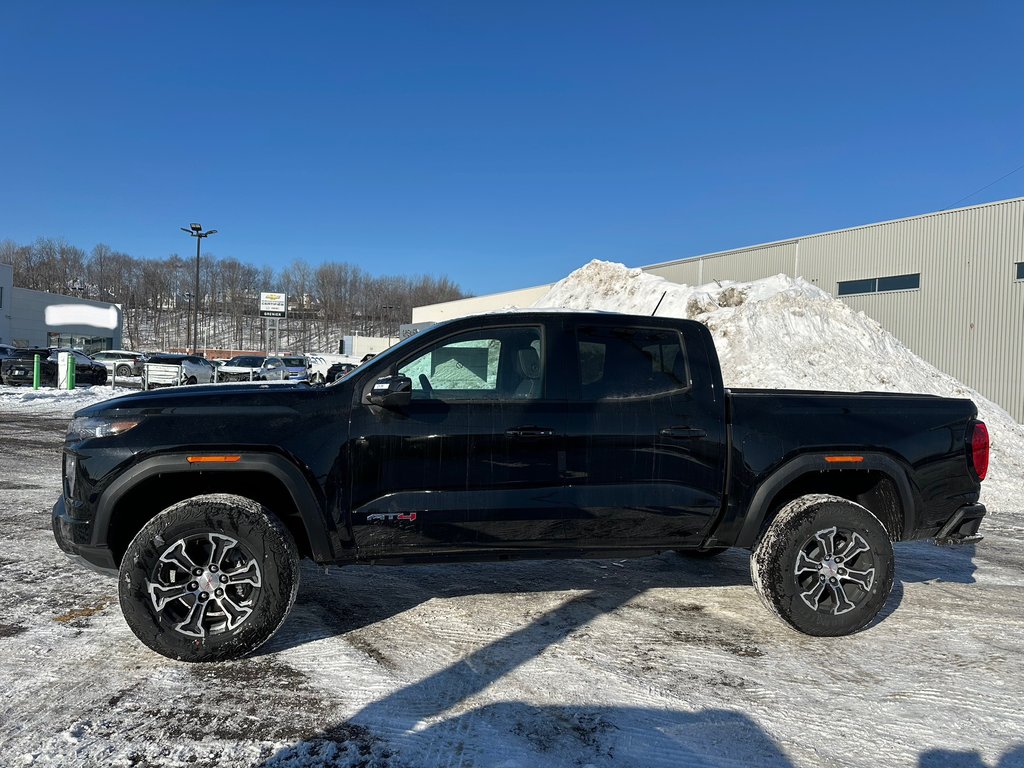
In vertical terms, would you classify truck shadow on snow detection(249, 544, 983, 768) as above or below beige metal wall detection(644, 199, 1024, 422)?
below

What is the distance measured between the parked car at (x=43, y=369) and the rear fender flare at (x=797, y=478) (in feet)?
85.9

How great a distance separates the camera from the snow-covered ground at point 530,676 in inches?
110

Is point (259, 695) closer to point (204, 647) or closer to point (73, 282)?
point (204, 647)

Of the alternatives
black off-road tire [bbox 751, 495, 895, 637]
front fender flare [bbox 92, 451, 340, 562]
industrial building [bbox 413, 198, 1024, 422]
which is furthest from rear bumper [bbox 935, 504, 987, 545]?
industrial building [bbox 413, 198, 1024, 422]

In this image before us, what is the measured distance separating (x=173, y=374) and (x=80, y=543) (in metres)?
23.2

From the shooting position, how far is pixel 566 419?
3902 millimetres

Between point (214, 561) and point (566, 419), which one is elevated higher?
point (566, 419)

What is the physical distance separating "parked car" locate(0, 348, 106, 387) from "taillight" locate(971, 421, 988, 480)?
2700cm

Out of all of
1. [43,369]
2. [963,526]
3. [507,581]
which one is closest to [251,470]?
[507,581]

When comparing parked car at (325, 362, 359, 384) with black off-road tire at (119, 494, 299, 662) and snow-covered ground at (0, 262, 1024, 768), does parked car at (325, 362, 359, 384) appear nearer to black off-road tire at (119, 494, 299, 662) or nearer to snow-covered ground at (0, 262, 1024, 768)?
black off-road tire at (119, 494, 299, 662)

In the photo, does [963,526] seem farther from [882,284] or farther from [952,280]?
[882,284]

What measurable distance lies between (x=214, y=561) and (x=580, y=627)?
83.7 inches

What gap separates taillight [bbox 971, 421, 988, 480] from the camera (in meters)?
4.29

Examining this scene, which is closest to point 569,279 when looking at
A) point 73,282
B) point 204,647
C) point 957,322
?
Result: point 957,322
